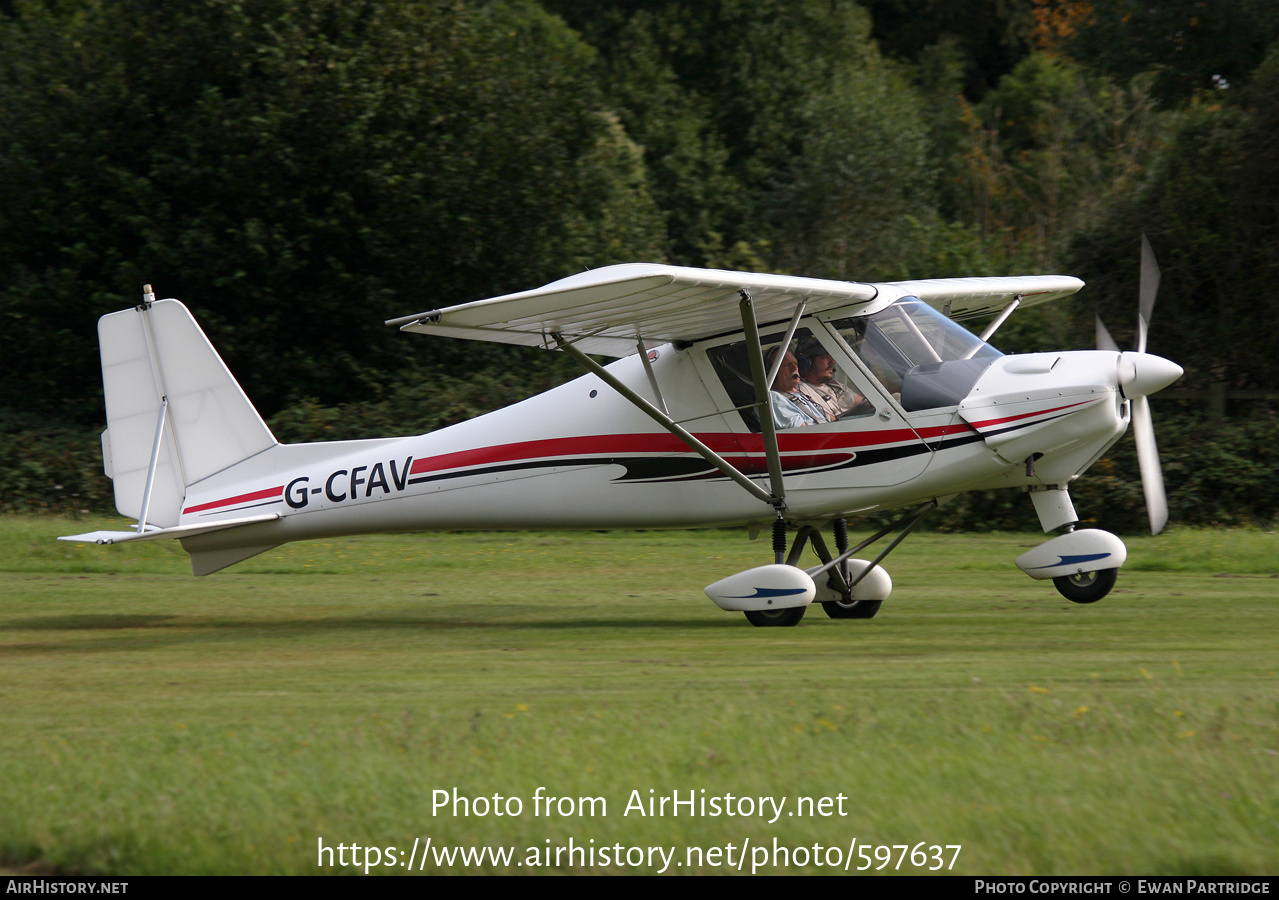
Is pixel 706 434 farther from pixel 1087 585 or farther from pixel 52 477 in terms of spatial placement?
pixel 52 477

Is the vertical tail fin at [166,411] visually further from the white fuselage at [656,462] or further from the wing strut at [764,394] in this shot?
the wing strut at [764,394]

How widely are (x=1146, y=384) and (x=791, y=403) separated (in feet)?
8.50

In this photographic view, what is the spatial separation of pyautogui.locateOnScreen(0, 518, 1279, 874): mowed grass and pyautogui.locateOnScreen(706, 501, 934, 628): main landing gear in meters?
0.23

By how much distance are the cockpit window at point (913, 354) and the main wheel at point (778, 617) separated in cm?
179

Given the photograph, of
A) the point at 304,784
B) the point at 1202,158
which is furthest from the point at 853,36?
the point at 304,784

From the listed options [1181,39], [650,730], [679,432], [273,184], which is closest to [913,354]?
[679,432]

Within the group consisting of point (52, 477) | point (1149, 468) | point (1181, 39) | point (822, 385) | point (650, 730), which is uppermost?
point (1181, 39)

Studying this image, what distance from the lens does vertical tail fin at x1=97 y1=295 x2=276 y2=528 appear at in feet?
38.7

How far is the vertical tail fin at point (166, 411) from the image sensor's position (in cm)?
1179

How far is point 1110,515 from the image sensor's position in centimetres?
1903

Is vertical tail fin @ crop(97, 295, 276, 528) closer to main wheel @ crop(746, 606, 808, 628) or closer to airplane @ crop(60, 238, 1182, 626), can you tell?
airplane @ crop(60, 238, 1182, 626)

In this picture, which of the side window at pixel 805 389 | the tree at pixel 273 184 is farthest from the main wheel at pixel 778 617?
the tree at pixel 273 184

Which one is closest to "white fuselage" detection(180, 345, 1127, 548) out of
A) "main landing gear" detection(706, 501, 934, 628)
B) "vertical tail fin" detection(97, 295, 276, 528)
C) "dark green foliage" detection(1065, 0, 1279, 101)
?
"vertical tail fin" detection(97, 295, 276, 528)

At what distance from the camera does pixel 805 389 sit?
10.3 meters
